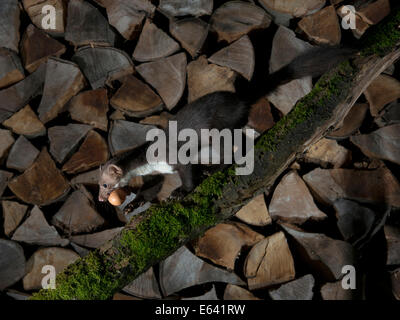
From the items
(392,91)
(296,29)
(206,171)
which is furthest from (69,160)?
(392,91)

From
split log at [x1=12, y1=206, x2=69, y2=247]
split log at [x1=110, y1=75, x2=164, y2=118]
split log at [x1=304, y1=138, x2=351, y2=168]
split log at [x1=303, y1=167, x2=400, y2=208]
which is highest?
split log at [x1=110, y1=75, x2=164, y2=118]

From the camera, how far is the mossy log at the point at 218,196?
3.03 ft

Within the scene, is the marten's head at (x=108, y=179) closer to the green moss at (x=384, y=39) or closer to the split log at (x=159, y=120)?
the split log at (x=159, y=120)

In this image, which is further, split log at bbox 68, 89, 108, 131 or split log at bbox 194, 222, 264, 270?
split log at bbox 68, 89, 108, 131

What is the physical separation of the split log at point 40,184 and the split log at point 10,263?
19 cm

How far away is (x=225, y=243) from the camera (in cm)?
121

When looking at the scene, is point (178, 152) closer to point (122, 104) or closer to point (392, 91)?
point (122, 104)

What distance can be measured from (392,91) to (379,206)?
0.50 metres

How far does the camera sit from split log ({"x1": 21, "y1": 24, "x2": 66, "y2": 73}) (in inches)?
54.2

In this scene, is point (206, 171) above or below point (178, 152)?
below

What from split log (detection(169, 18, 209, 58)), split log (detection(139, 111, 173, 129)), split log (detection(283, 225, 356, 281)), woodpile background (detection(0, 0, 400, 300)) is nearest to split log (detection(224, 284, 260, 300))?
woodpile background (detection(0, 0, 400, 300))

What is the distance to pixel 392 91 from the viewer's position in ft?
4.32

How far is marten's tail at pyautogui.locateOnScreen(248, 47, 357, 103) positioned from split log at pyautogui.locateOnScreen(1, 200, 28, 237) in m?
1.18
